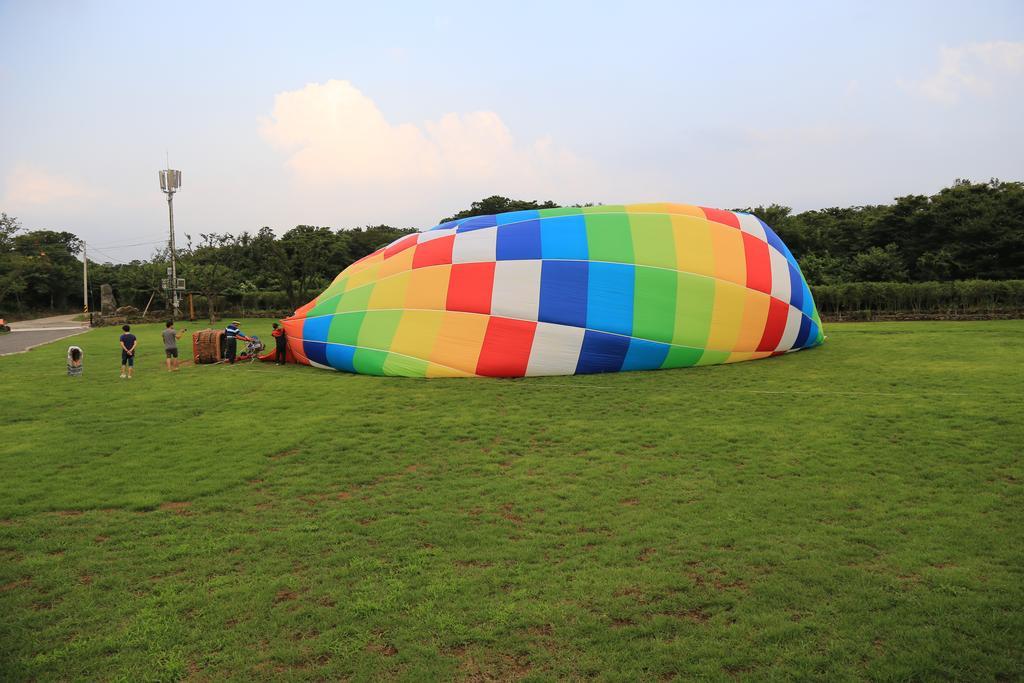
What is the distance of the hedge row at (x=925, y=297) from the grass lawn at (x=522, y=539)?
17.4 m

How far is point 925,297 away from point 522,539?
26631 mm

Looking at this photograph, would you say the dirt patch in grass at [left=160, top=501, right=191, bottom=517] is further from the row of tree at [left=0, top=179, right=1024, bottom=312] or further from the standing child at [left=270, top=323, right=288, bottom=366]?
the row of tree at [left=0, top=179, right=1024, bottom=312]

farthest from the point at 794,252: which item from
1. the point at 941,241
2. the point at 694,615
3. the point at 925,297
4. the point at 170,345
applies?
the point at 694,615

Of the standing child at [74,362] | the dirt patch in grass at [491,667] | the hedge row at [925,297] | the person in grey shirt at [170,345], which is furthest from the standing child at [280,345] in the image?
the hedge row at [925,297]

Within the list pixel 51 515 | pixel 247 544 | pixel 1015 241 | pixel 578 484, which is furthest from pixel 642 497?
pixel 1015 241

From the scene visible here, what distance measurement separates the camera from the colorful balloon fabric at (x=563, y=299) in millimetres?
13109

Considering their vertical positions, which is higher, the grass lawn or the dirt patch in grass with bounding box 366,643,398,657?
the grass lawn

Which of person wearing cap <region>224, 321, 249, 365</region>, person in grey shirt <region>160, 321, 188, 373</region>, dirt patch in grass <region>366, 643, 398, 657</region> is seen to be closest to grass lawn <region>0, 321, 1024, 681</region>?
dirt patch in grass <region>366, 643, 398, 657</region>

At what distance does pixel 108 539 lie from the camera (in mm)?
5621

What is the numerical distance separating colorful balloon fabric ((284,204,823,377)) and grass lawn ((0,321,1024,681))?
2.37 meters

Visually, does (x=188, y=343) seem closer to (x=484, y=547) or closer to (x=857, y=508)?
(x=484, y=547)

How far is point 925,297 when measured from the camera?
86.2ft

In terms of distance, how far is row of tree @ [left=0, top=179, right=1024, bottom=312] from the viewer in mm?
31516

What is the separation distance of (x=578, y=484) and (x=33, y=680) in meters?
4.62
